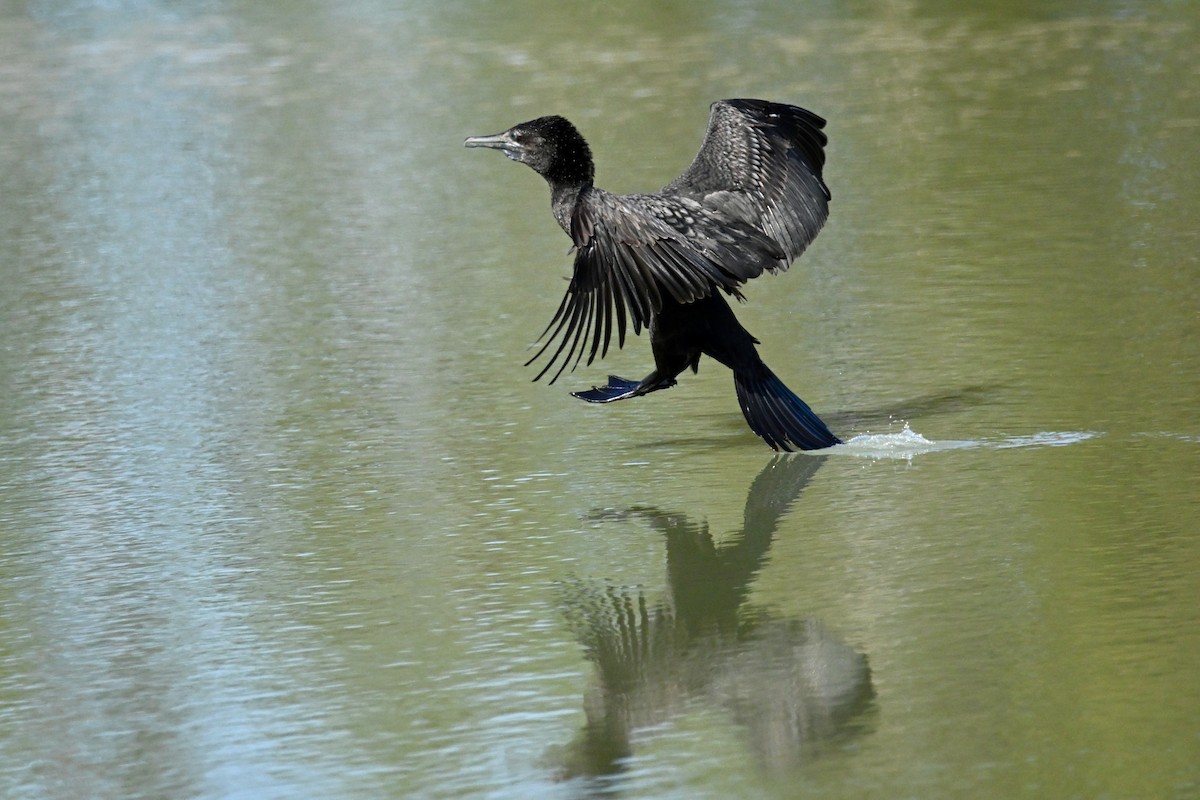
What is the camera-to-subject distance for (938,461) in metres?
7.37

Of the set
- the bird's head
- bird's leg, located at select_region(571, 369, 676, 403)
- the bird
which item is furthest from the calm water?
the bird's head

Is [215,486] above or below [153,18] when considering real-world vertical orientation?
below

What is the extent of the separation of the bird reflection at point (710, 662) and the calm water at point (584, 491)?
17mm

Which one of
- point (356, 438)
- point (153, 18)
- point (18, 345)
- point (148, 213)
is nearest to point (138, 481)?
point (356, 438)

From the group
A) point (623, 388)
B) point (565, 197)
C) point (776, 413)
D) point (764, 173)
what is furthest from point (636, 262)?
point (764, 173)

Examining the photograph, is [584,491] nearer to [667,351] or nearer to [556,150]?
[667,351]

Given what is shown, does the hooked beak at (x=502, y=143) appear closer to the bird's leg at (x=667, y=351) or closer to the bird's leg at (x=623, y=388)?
the bird's leg at (x=667, y=351)

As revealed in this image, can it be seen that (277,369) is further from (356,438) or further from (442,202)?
(442,202)

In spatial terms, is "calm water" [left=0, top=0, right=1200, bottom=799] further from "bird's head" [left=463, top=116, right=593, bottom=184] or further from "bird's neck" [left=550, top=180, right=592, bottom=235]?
"bird's head" [left=463, top=116, right=593, bottom=184]

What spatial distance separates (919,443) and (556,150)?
6.05ft

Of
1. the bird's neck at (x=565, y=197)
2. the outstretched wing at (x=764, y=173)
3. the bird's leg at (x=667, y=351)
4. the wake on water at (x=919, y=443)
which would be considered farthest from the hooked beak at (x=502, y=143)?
the wake on water at (x=919, y=443)

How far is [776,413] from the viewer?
7578 millimetres

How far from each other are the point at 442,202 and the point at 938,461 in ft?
23.4

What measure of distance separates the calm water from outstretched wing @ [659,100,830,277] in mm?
820
